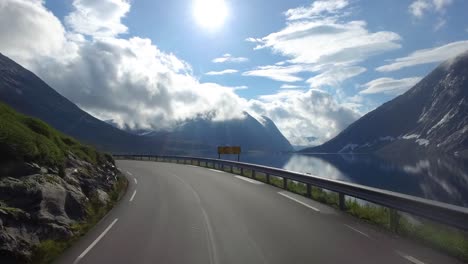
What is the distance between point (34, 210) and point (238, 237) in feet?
15.9

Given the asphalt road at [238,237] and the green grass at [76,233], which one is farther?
the green grass at [76,233]

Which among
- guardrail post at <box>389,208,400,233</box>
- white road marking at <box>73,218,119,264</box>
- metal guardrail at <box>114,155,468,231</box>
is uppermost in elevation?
metal guardrail at <box>114,155,468,231</box>

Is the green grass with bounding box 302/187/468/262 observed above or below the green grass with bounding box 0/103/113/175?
below

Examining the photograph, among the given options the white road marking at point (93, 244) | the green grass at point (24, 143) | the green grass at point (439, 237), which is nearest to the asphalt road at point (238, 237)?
the white road marking at point (93, 244)

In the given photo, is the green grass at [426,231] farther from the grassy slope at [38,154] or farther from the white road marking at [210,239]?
the grassy slope at [38,154]

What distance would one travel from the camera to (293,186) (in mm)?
22016

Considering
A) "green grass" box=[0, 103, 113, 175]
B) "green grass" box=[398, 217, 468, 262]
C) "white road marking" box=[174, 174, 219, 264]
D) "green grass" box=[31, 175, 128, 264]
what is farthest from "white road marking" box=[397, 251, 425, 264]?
"green grass" box=[0, 103, 113, 175]

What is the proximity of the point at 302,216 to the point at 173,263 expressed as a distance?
19.1 ft

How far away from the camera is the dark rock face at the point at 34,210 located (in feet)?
26.9

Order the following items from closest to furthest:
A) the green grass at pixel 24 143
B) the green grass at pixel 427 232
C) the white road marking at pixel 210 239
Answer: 1. the white road marking at pixel 210 239
2. the green grass at pixel 427 232
3. the green grass at pixel 24 143

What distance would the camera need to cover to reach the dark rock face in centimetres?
820

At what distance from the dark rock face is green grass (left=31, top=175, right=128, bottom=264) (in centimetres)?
15

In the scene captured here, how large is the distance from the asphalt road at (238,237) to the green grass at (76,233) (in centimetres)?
25

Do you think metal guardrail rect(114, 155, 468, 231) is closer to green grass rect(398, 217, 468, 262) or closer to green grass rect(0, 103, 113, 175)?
green grass rect(398, 217, 468, 262)
